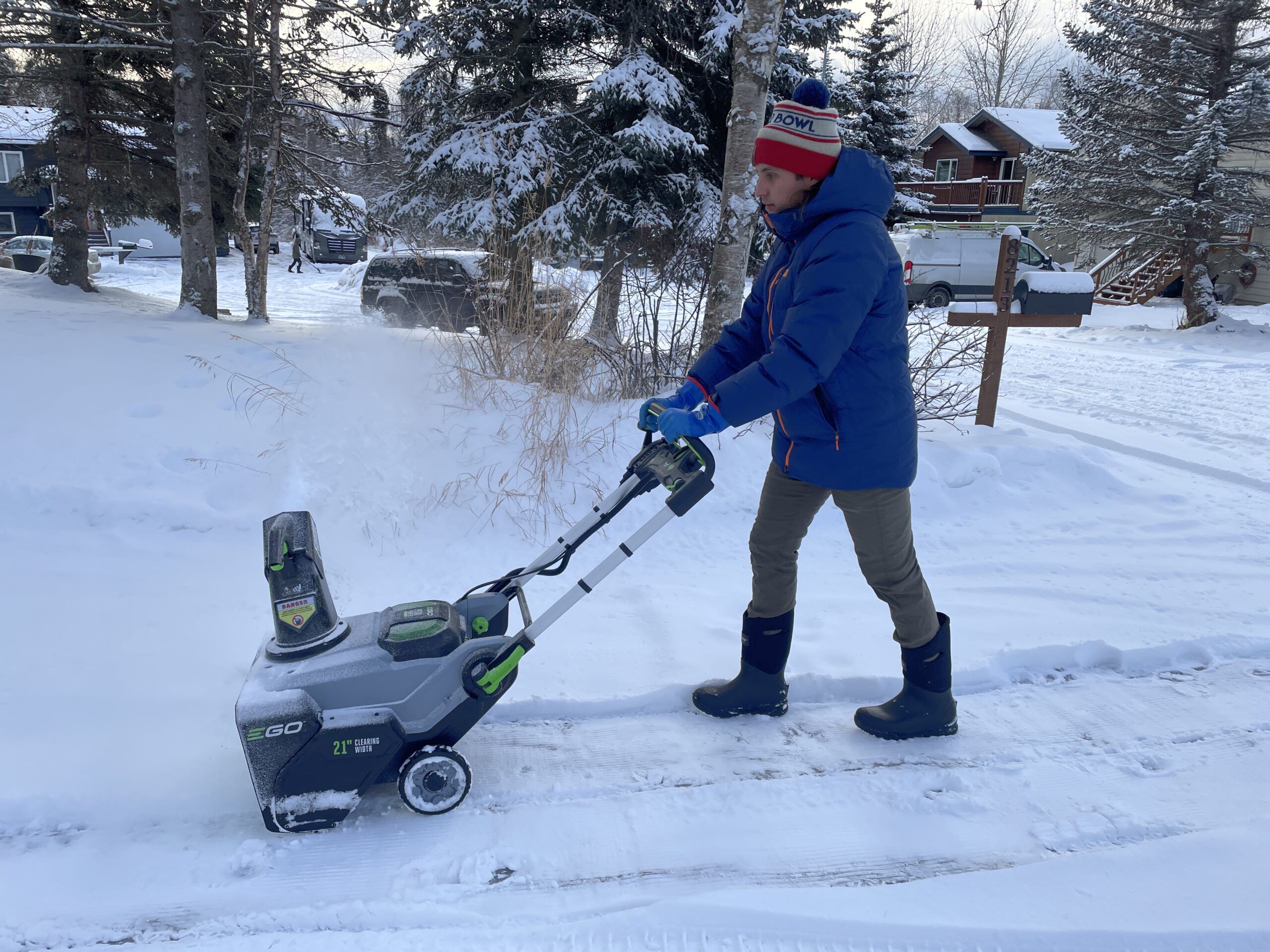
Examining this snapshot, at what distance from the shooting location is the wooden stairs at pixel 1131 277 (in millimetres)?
19469

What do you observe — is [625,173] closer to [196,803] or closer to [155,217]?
[155,217]

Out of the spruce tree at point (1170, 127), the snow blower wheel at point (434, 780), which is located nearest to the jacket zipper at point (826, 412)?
the snow blower wheel at point (434, 780)

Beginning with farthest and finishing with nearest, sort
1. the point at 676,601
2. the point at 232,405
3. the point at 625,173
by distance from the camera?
the point at 625,173 < the point at 232,405 < the point at 676,601

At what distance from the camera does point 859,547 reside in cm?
269

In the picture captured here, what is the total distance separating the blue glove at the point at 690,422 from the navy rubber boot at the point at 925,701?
1.12m

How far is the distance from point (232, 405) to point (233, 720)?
105 inches

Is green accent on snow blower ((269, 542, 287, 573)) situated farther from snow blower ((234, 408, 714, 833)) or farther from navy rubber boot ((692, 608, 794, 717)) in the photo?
navy rubber boot ((692, 608, 794, 717))

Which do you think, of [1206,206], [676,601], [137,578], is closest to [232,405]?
[137,578]

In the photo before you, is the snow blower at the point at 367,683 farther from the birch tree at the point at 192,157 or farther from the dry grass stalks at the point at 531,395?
the birch tree at the point at 192,157

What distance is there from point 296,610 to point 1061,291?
7.77m

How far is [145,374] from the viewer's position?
509 centimetres

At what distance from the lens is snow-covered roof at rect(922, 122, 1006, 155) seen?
97.1 feet

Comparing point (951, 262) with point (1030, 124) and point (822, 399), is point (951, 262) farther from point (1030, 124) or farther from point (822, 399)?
point (1030, 124)

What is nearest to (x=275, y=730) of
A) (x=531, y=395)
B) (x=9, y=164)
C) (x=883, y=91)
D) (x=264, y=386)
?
(x=531, y=395)
